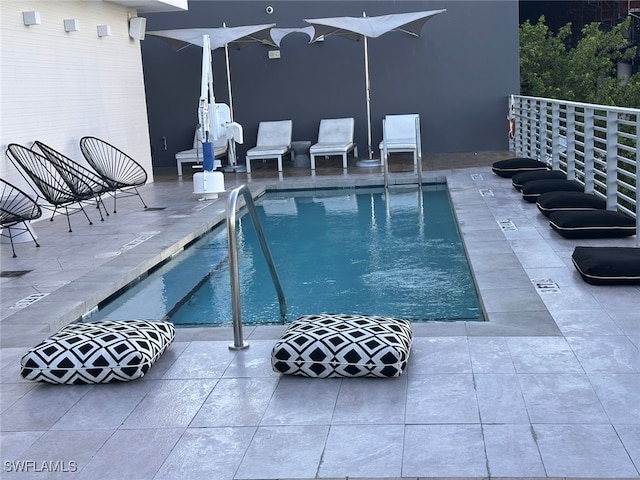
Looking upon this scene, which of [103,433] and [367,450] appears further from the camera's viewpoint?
[103,433]

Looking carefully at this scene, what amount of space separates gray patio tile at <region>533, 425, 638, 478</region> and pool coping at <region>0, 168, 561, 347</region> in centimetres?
122

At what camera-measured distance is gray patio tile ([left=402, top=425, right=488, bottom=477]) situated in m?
2.85

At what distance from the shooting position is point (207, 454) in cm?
310

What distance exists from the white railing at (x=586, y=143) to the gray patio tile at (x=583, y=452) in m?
3.50

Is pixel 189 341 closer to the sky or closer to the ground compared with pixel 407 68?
closer to the ground

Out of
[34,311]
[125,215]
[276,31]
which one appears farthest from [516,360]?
[276,31]

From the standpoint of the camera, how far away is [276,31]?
14086 mm

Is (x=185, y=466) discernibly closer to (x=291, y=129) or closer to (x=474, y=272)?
(x=474, y=272)

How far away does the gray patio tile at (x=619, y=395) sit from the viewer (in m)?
3.21

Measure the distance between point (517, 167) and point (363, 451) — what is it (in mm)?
8537

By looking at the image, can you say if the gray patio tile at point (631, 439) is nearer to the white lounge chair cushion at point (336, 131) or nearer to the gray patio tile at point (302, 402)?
the gray patio tile at point (302, 402)

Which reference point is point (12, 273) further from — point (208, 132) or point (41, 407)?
point (208, 132)

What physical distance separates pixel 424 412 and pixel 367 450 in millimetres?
407

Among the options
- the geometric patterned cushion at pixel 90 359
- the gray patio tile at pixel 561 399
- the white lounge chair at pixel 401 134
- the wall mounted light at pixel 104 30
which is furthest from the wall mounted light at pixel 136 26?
the gray patio tile at pixel 561 399
